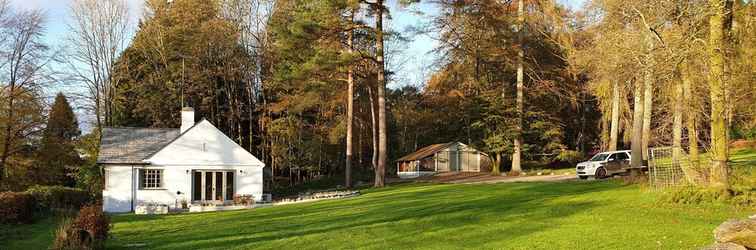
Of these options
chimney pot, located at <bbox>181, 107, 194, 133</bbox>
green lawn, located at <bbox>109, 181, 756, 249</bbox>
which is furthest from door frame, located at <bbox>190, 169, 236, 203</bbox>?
green lawn, located at <bbox>109, 181, 756, 249</bbox>

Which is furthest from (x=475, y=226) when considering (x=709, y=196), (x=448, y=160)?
(x=448, y=160)

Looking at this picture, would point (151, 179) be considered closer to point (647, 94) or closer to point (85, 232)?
point (85, 232)

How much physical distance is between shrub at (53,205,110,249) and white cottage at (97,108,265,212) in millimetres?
16567

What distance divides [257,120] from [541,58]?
21.0m

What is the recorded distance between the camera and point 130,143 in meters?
30.7

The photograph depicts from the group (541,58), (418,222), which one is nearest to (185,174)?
(418,222)

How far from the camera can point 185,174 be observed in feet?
97.8

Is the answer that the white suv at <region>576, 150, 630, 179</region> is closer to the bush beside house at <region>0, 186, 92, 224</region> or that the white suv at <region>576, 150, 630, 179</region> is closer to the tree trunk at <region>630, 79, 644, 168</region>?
the tree trunk at <region>630, 79, 644, 168</region>

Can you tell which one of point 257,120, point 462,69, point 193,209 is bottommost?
point 193,209

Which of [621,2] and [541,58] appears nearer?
[621,2]

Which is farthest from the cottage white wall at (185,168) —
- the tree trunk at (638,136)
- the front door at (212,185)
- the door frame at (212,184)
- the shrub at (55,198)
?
the tree trunk at (638,136)

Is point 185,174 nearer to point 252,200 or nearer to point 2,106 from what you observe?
point 252,200

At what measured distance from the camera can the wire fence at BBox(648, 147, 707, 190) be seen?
1545cm

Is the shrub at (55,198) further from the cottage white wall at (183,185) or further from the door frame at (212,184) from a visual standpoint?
the door frame at (212,184)
